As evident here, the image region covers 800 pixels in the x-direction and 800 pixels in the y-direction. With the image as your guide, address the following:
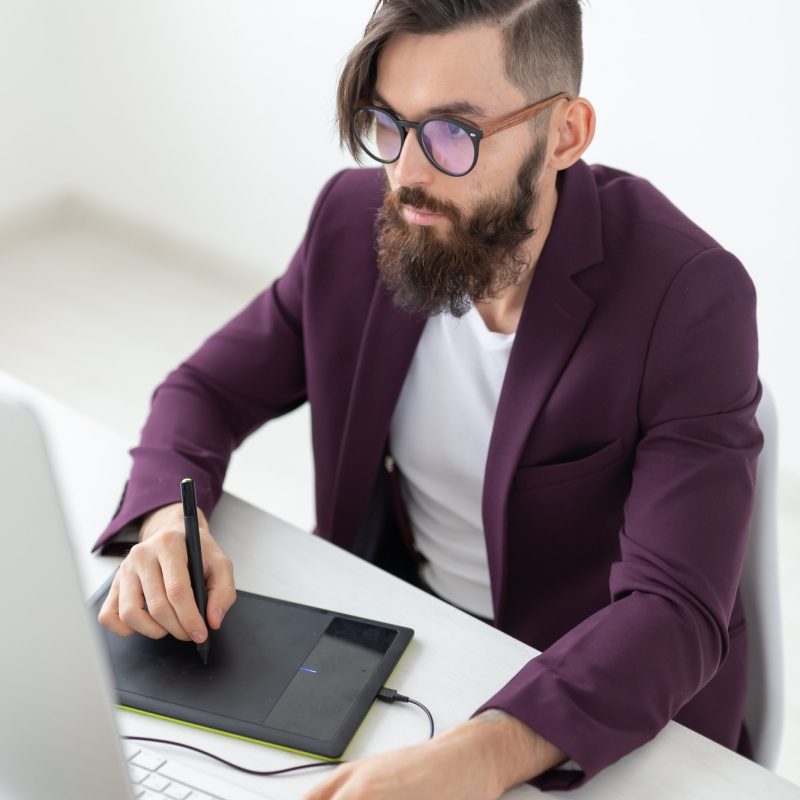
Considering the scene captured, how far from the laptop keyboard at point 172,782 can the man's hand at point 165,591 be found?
143mm

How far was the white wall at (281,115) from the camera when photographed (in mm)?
2623

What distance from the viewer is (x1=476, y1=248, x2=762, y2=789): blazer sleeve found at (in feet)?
3.74

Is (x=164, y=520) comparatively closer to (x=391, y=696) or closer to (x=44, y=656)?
(x=391, y=696)

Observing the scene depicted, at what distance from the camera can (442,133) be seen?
52.0 inches

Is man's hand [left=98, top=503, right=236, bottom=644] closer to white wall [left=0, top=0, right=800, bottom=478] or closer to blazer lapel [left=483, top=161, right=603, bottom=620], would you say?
blazer lapel [left=483, top=161, right=603, bottom=620]

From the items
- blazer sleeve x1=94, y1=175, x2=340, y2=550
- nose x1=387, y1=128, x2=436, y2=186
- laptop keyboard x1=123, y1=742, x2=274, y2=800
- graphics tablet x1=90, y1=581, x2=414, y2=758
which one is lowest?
laptop keyboard x1=123, y1=742, x2=274, y2=800

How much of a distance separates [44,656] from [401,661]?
1.59ft

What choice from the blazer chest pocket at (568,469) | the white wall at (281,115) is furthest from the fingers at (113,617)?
the white wall at (281,115)

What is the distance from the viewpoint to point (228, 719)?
1152mm

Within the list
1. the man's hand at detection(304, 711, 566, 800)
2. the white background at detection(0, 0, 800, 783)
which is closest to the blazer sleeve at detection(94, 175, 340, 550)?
the man's hand at detection(304, 711, 566, 800)

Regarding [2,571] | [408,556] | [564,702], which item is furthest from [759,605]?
[2,571]

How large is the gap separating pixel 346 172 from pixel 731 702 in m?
0.87

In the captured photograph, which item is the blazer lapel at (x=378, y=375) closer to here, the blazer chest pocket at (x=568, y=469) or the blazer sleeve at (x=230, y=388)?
the blazer sleeve at (x=230, y=388)

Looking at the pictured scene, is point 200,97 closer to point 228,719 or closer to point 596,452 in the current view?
point 596,452
